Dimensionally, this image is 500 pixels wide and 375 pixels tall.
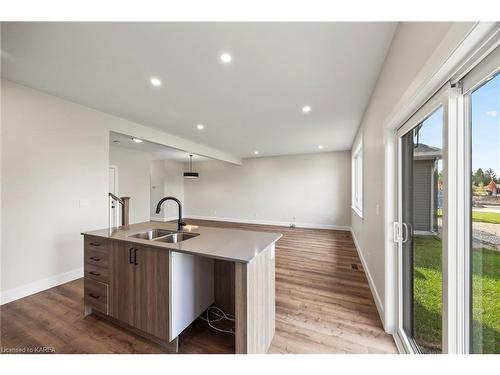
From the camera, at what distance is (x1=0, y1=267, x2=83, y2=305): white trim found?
7.25 feet

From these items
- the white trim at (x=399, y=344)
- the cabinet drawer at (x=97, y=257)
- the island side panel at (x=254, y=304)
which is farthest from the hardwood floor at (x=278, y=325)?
the cabinet drawer at (x=97, y=257)

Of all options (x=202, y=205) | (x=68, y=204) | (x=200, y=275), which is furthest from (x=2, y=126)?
(x=202, y=205)

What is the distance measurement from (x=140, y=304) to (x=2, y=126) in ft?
8.80

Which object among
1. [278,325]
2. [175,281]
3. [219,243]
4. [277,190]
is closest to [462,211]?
[219,243]

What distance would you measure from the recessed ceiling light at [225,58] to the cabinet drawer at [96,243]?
2.05 meters

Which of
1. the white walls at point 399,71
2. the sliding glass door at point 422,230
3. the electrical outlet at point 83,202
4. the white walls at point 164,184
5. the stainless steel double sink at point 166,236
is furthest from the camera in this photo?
the white walls at point 164,184

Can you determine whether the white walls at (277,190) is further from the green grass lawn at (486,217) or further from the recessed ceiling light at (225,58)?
the green grass lawn at (486,217)

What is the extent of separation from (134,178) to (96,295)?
4596 mm

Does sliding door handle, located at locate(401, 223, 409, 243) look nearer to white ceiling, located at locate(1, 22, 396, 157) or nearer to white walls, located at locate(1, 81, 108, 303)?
white ceiling, located at locate(1, 22, 396, 157)

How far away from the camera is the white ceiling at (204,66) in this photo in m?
1.50

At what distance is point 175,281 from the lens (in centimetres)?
146

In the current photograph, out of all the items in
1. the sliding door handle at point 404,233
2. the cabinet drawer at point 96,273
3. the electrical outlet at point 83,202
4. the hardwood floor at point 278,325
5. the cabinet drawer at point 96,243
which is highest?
the electrical outlet at point 83,202

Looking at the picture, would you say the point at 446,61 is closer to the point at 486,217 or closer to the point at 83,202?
the point at 486,217

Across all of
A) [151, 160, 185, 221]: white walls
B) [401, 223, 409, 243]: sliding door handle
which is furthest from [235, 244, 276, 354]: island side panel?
[151, 160, 185, 221]: white walls
